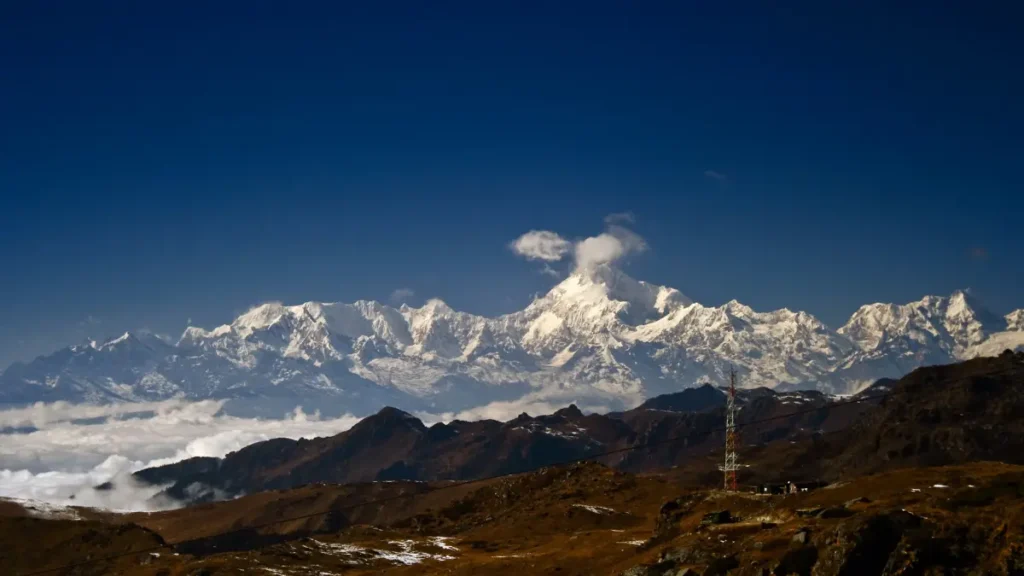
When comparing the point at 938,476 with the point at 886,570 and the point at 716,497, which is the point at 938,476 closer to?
the point at 716,497

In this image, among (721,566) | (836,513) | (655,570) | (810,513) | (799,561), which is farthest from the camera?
(810,513)

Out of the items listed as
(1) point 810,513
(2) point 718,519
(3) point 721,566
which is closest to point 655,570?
(3) point 721,566

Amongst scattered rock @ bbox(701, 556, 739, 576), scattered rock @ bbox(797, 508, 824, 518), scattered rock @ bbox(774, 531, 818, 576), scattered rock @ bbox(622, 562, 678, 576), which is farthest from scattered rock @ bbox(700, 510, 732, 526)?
scattered rock @ bbox(774, 531, 818, 576)

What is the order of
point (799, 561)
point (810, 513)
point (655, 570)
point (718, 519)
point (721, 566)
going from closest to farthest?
point (799, 561)
point (721, 566)
point (655, 570)
point (810, 513)
point (718, 519)

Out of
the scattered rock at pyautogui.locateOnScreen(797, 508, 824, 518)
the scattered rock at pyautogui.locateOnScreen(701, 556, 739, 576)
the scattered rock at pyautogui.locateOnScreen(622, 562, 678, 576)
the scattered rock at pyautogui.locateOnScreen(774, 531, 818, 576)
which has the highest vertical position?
the scattered rock at pyautogui.locateOnScreen(797, 508, 824, 518)

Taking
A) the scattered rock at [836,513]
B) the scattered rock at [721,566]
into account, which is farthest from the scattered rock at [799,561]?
the scattered rock at [836,513]

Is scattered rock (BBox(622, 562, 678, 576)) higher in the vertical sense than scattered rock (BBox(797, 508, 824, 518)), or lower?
lower

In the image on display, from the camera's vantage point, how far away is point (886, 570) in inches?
3246

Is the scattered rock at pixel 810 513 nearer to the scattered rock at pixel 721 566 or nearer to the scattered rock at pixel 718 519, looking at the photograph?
the scattered rock at pixel 718 519

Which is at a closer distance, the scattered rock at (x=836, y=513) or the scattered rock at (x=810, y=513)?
the scattered rock at (x=836, y=513)

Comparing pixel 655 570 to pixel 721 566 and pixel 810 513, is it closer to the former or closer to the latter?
pixel 721 566

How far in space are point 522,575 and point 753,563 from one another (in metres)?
57.1

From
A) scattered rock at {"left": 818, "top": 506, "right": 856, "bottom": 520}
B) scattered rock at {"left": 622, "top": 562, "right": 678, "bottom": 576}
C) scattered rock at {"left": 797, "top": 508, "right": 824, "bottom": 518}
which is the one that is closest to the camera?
scattered rock at {"left": 622, "top": 562, "right": 678, "bottom": 576}

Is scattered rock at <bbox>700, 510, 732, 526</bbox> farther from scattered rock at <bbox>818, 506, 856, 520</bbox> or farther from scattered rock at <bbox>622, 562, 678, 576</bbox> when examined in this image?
scattered rock at <bbox>622, 562, 678, 576</bbox>
